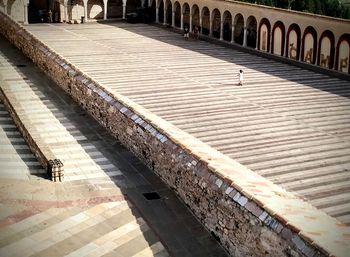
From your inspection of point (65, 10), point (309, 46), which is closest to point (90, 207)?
point (309, 46)

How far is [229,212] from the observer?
8570 mm

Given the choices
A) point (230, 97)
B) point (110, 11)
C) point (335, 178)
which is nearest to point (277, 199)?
point (335, 178)

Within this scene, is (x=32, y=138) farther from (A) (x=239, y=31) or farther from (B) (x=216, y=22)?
(B) (x=216, y=22)

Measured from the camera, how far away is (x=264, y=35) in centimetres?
2681

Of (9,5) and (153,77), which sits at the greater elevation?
(9,5)

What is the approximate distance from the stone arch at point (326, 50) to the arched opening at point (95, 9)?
2147cm

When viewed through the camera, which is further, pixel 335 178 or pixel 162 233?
pixel 335 178

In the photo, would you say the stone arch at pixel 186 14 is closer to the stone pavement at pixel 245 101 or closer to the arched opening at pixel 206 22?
the arched opening at pixel 206 22

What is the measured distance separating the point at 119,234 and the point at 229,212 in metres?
2.10

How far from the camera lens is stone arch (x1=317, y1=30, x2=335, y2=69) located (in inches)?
890

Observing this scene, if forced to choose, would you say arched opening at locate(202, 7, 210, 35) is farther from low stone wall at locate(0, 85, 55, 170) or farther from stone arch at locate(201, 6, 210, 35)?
low stone wall at locate(0, 85, 55, 170)

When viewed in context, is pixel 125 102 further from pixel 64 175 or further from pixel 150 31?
pixel 150 31

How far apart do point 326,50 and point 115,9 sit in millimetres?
22391

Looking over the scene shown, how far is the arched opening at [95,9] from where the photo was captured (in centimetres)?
3987
